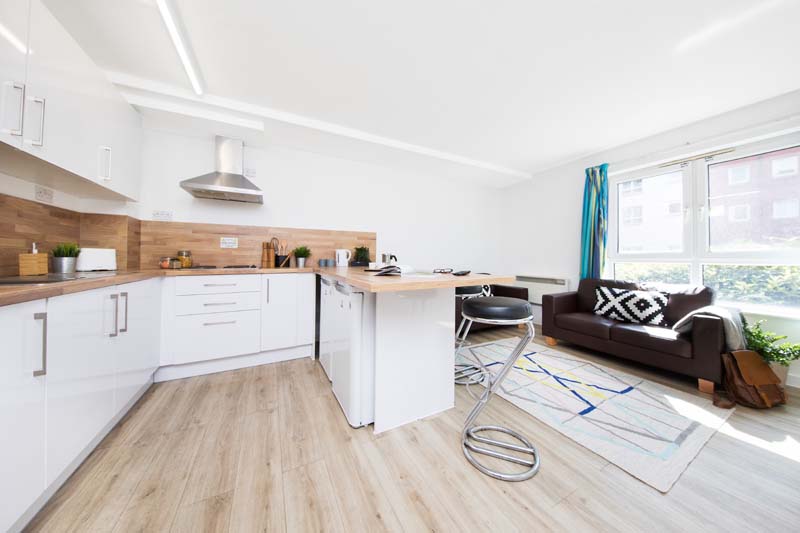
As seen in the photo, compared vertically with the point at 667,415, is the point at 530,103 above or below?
above

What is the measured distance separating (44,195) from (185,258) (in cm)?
87

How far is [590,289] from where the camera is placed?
10.2ft

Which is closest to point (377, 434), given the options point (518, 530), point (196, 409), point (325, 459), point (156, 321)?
point (325, 459)

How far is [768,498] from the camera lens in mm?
1079

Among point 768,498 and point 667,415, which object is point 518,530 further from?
point 667,415

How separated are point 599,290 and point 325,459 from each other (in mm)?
3365

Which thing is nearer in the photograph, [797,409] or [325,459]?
[325,459]

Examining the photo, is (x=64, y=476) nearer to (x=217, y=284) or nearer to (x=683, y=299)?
(x=217, y=284)

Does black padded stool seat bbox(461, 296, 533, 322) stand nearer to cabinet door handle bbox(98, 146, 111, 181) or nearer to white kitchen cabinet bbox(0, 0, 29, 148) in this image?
white kitchen cabinet bbox(0, 0, 29, 148)

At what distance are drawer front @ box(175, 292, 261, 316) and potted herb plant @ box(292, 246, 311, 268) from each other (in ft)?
1.77

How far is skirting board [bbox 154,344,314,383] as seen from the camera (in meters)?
2.09

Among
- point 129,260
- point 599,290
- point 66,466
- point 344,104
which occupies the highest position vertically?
point 344,104

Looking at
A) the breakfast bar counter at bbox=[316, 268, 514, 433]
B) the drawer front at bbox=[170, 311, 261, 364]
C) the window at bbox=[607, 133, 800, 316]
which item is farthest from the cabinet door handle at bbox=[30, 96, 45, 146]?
the window at bbox=[607, 133, 800, 316]

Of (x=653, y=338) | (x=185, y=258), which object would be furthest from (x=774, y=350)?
(x=185, y=258)
